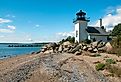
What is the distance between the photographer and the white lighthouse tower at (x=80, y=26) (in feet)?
172

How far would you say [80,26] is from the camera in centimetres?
5247

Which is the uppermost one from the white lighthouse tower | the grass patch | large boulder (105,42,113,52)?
the white lighthouse tower

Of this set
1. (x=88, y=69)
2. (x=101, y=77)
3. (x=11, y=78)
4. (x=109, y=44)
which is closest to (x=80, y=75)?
(x=101, y=77)

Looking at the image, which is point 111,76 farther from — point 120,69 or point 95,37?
point 95,37

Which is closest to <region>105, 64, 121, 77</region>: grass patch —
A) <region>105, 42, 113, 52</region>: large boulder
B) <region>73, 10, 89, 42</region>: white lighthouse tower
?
<region>105, 42, 113, 52</region>: large boulder

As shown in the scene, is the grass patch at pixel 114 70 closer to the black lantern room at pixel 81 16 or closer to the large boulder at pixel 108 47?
the large boulder at pixel 108 47

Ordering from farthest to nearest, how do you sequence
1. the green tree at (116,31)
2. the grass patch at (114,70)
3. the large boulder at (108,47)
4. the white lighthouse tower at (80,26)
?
the green tree at (116,31) < the white lighthouse tower at (80,26) < the large boulder at (108,47) < the grass patch at (114,70)

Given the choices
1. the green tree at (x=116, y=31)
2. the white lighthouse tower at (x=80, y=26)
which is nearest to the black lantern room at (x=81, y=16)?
the white lighthouse tower at (x=80, y=26)

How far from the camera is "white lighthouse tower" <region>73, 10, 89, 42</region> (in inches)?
2060

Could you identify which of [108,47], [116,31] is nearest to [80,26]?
[108,47]

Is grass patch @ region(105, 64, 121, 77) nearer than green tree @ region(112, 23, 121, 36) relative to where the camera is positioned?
Yes

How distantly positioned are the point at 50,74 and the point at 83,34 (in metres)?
34.6

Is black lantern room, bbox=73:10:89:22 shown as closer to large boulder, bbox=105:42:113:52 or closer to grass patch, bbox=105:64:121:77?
large boulder, bbox=105:42:113:52

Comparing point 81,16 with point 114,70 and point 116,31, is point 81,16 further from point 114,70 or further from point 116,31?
point 114,70
